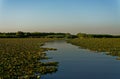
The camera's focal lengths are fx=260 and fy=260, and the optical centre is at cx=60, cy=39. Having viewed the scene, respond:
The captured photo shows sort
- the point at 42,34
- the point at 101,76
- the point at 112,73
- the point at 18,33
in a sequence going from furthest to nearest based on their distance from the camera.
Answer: the point at 42,34 < the point at 18,33 < the point at 112,73 < the point at 101,76

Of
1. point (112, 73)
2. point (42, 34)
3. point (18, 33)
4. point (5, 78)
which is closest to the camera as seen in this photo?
point (5, 78)

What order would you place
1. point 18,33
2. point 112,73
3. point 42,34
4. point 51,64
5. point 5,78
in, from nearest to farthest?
point 5,78 < point 112,73 < point 51,64 < point 18,33 < point 42,34

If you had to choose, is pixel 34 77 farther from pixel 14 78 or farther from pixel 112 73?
pixel 112 73

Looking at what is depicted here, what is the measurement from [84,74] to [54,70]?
7.92 ft

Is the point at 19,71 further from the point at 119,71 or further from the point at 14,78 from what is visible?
the point at 119,71

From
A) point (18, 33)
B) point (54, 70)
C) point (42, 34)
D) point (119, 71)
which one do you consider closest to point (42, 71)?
point (54, 70)

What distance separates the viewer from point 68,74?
1792 centimetres

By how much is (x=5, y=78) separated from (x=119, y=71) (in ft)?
27.8

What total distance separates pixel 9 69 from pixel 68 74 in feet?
14.5

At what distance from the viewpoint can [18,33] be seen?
525 feet

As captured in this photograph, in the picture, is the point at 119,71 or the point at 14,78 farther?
the point at 119,71

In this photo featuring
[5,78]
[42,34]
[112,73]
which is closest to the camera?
[5,78]

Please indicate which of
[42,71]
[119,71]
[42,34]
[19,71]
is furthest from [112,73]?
[42,34]

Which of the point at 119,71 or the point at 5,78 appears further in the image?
the point at 119,71
